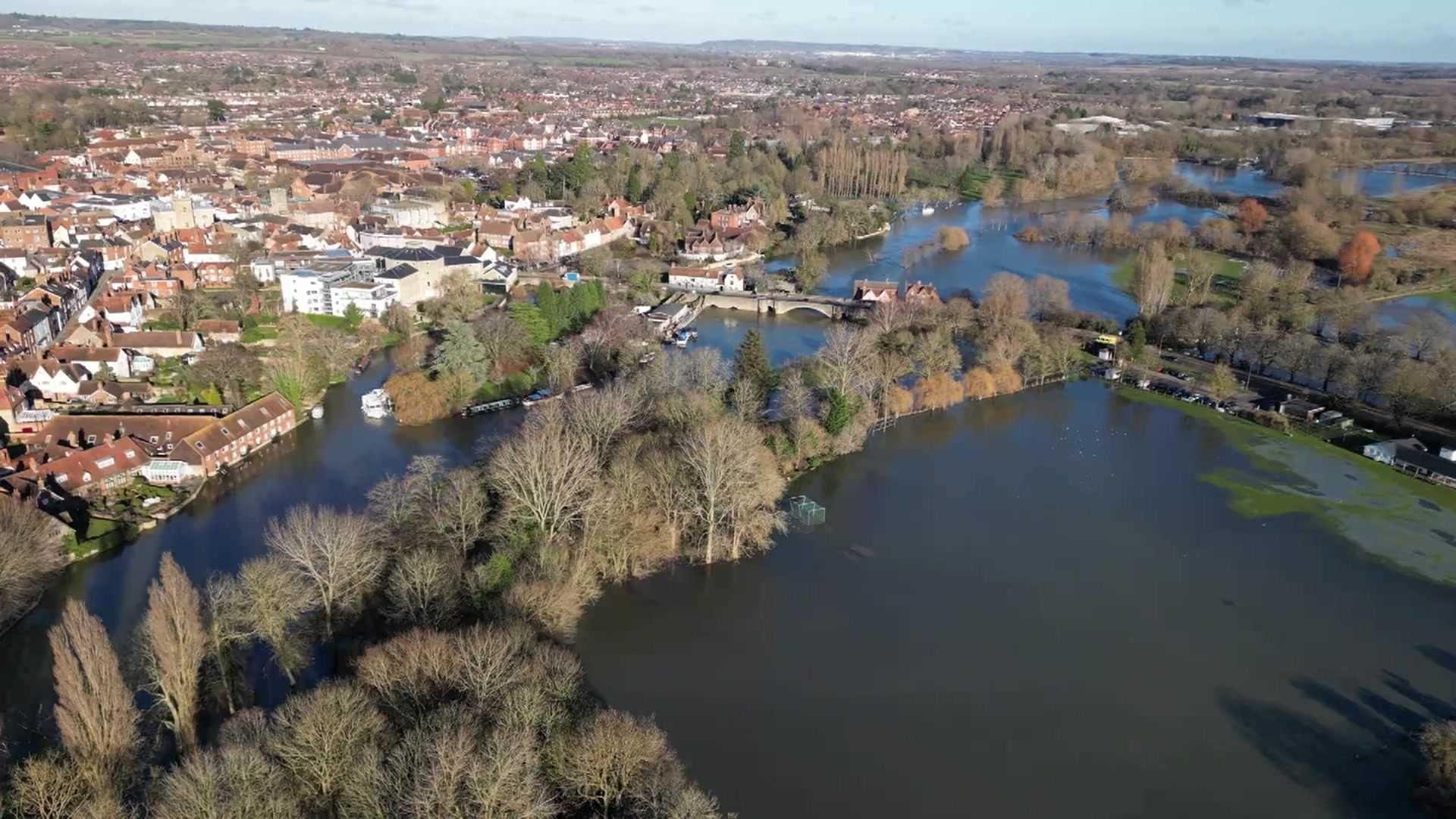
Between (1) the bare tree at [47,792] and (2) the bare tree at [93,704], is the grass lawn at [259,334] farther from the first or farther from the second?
(1) the bare tree at [47,792]

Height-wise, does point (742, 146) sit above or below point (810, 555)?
above

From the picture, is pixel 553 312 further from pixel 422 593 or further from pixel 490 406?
pixel 422 593

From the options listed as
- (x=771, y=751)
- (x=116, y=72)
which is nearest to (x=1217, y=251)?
(x=771, y=751)

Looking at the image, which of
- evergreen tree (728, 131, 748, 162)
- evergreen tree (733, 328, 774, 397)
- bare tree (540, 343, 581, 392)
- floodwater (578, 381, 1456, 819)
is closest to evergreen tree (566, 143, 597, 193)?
evergreen tree (728, 131, 748, 162)

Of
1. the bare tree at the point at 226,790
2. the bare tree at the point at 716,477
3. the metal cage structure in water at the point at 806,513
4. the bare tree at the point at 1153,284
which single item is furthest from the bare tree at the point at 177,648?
the bare tree at the point at 1153,284

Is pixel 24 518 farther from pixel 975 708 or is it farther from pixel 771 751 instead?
pixel 975 708

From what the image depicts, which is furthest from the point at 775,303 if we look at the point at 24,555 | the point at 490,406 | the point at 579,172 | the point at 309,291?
the point at 24,555

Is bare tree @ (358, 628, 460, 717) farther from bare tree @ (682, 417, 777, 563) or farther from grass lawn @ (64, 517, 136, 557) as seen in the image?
grass lawn @ (64, 517, 136, 557)
